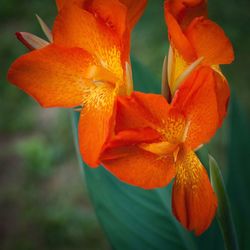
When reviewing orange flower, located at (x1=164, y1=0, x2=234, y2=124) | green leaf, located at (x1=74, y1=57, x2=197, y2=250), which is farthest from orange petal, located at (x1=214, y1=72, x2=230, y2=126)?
green leaf, located at (x1=74, y1=57, x2=197, y2=250)

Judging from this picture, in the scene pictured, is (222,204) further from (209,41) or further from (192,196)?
(209,41)

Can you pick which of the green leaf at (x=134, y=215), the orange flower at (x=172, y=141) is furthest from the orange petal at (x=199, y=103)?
the green leaf at (x=134, y=215)

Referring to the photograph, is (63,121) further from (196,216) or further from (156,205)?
(196,216)

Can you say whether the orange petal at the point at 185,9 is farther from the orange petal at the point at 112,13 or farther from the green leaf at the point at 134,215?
the green leaf at the point at 134,215

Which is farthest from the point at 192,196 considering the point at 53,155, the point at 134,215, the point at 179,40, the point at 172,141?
the point at 53,155

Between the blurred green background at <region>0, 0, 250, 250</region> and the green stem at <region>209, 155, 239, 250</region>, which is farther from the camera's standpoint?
the blurred green background at <region>0, 0, 250, 250</region>

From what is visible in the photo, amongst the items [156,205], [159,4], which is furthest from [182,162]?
[159,4]

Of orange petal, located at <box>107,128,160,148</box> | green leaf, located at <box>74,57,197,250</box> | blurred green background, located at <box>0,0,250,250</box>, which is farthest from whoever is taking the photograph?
blurred green background, located at <box>0,0,250,250</box>

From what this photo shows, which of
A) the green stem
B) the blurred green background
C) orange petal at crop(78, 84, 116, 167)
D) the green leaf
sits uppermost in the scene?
orange petal at crop(78, 84, 116, 167)

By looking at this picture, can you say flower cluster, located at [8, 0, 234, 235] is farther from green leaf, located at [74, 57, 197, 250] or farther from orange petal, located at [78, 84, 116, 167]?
green leaf, located at [74, 57, 197, 250]
